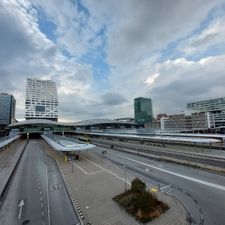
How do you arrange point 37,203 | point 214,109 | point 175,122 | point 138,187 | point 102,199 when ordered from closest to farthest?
point 138,187 → point 37,203 → point 102,199 → point 175,122 → point 214,109

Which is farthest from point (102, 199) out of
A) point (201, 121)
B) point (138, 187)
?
point (201, 121)

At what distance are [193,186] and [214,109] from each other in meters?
170

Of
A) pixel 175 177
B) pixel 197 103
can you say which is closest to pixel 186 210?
pixel 175 177

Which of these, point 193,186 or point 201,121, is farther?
point 201,121

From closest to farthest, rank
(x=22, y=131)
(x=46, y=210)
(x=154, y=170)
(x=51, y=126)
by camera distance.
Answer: (x=46, y=210)
(x=154, y=170)
(x=22, y=131)
(x=51, y=126)

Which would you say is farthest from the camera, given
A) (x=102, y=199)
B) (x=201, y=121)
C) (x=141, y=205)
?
(x=201, y=121)

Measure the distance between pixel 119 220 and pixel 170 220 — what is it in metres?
4.61

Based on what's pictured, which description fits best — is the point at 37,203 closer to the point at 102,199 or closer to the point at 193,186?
the point at 102,199

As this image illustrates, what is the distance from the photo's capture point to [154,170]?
100 ft

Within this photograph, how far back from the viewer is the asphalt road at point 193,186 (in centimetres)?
1552

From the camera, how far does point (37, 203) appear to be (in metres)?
18.9

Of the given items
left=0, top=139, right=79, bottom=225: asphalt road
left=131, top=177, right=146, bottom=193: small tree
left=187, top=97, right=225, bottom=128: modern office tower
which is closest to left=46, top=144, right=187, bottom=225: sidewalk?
left=0, top=139, right=79, bottom=225: asphalt road

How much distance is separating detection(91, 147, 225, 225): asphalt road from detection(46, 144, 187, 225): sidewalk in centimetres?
160

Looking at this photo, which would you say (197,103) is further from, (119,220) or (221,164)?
(119,220)
